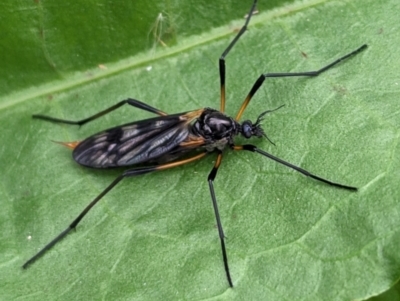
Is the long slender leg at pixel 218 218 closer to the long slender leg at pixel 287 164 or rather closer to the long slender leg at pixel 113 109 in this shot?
the long slender leg at pixel 287 164

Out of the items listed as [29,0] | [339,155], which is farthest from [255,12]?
[29,0]

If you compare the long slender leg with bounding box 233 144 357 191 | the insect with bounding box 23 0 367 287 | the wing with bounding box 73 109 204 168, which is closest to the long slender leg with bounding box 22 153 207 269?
the insect with bounding box 23 0 367 287

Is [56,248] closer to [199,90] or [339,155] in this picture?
[199,90]

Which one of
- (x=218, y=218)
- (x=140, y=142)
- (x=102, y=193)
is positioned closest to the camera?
(x=218, y=218)

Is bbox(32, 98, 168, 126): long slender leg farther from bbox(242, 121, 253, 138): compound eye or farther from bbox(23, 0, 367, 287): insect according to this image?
bbox(242, 121, 253, 138): compound eye

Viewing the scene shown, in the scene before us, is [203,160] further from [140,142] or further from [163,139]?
[140,142]

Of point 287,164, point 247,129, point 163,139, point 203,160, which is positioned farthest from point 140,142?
point 287,164
